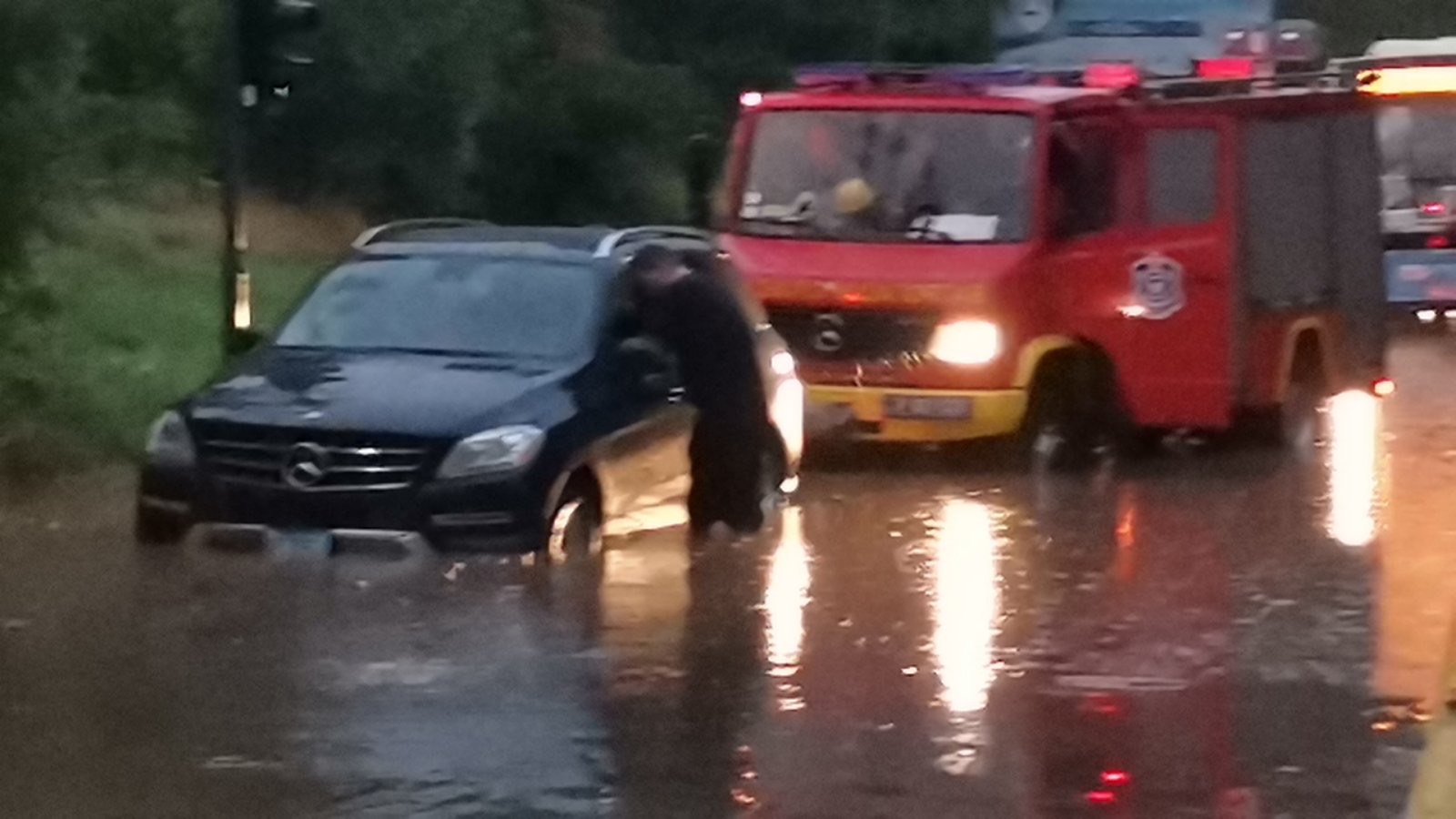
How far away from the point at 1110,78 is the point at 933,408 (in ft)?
10.0

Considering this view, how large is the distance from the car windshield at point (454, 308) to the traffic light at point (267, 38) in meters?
2.51

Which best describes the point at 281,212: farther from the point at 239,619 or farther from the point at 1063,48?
the point at 239,619

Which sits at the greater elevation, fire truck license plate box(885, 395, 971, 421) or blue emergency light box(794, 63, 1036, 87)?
blue emergency light box(794, 63, 1036, 87)

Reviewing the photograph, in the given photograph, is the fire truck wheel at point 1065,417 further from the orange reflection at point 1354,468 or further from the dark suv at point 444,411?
the dark suv at point 444,411

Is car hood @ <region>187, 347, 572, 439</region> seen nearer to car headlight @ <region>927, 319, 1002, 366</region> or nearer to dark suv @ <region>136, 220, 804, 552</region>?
dark suv @ <region>136, 220, 804, 552</region>

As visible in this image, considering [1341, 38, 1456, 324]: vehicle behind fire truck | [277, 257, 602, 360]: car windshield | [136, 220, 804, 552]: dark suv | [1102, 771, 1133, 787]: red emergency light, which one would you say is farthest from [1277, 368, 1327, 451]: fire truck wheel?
[1102, 771, 1133, 787]: red emergency light

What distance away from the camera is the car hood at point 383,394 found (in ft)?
51.2

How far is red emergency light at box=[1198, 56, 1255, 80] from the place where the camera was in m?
24.3

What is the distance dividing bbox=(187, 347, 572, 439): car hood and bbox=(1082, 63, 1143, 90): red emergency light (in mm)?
7337

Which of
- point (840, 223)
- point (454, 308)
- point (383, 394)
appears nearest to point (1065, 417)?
point (840, 223)

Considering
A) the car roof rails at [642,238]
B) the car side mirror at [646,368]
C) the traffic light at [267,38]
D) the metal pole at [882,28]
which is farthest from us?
the metal pole at [882,28]

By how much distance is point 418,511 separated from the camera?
50.6ft

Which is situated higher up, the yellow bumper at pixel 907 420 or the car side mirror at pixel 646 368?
the car side mirror at pixel 646 368

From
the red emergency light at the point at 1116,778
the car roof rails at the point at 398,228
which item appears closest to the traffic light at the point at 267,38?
the car roof rails at the point at 398,228
